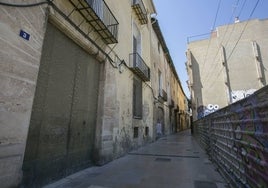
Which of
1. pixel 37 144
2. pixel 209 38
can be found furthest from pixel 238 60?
pixel 37 144

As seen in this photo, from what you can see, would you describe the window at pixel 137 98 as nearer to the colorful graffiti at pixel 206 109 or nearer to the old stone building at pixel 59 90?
the old stone building at pixel 59 90

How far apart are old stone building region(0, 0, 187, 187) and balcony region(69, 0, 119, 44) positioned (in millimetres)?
20

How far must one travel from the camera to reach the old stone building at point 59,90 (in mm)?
2477

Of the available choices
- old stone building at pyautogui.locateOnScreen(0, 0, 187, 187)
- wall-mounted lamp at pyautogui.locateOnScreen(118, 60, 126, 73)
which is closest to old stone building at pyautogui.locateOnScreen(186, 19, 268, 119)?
wall-mounted lamp at pyautogui.locateOnScreen(118, 60, 126, 73)

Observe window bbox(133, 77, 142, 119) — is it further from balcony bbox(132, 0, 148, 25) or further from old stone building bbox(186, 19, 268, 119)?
old stone building bbox(186, 19, 268, 119)

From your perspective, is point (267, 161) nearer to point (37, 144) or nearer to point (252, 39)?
point (37, 144)

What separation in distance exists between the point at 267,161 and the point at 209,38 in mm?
21417

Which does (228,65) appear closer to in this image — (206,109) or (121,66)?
(206,109)

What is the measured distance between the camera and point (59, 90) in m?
3.70

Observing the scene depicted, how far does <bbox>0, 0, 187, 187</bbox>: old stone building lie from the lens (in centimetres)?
248

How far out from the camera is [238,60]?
18.7 m

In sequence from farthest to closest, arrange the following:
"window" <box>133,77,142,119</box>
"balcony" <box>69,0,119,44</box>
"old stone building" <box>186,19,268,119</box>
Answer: "old stone building" <box>186,19,268,119</box>
"window" <box>133,77,142,119</box>
"balcony" <box>69,0,119,44</box>

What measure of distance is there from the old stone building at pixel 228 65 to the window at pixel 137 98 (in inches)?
428

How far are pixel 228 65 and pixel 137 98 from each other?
1447cm
